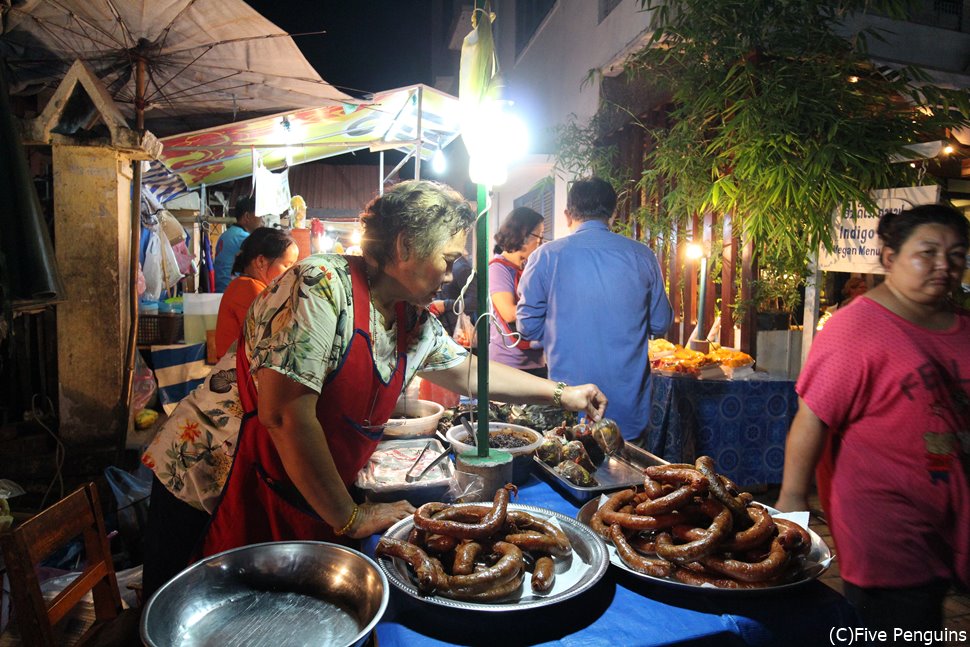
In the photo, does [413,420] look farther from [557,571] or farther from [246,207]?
[246,207]

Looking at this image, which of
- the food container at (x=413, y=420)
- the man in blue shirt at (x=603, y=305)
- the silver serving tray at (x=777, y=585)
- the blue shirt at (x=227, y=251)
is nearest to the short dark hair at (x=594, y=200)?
the man in blue shirt at (x=603, y=305)

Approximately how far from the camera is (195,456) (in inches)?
83.9

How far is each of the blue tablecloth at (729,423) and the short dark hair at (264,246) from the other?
11.9 ft

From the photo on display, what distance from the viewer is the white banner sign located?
4.10 m

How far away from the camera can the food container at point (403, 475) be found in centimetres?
210

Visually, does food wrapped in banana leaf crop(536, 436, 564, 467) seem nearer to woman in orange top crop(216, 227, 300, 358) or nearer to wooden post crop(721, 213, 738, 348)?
woman in orange top crop(216, 227, 300, 358)

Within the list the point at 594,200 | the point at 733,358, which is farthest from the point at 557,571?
the point at 733,358

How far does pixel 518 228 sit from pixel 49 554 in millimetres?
4027

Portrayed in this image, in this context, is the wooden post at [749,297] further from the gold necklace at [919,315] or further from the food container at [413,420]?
the food container at [413,420]

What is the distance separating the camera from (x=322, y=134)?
29.8 ft

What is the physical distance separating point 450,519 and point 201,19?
5.29 metres

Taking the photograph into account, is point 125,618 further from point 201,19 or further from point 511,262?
point 201,19

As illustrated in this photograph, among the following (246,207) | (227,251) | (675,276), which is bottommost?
(675,276)

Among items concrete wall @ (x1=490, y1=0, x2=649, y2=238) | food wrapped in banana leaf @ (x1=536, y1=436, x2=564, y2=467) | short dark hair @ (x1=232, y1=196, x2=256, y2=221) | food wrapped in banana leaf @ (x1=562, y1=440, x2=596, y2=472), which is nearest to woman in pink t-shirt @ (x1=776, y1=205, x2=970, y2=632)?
food wrapped in banana leaf @ (x1=562, y1=440, x2=596, y2=472)
